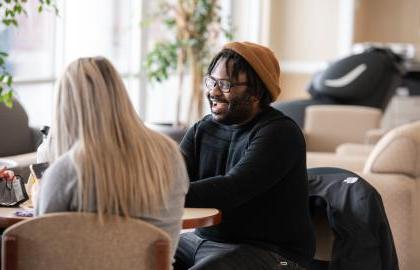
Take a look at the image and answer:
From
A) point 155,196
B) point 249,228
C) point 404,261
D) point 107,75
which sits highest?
point 107,75

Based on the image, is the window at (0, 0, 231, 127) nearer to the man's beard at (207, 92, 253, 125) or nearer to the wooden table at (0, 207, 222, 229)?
the man's beard at (207, 92, 253, 125)

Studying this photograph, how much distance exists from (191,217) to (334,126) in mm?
4247

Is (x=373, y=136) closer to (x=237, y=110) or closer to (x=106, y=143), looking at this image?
(x=237, y=110)

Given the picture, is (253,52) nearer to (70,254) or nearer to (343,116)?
(70,254)

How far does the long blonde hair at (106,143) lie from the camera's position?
2.14 metres

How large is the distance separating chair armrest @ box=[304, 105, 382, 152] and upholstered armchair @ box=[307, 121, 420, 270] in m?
2.74

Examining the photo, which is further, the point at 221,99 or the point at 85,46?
the point at 85,46

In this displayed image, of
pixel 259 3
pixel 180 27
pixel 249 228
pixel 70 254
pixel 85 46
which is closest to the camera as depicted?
pixel 70 254

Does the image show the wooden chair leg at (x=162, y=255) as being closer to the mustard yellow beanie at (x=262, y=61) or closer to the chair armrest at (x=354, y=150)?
the mustard yellow beanie at (x=262, y=61)

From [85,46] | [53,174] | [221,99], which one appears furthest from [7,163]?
[85,46]

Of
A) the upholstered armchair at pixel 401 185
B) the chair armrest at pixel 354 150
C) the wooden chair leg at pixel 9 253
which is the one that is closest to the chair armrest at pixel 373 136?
the chair armrest at pixel 354 150

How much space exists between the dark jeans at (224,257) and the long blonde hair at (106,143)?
1.77 feet

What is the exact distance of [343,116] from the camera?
670 centimetres

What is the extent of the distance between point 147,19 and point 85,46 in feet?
3.39
